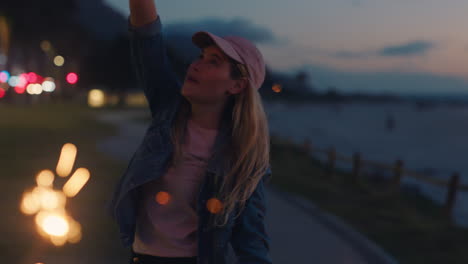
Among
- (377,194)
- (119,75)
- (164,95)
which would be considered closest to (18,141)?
(377,194)

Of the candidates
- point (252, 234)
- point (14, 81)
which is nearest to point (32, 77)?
point (14, 81)

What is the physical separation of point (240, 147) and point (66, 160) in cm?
1184

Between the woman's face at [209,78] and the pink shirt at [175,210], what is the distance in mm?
229

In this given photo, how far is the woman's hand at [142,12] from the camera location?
1.81 m

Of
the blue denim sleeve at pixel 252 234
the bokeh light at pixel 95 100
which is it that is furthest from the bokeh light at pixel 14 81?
the bokeh light at pixel 95 100

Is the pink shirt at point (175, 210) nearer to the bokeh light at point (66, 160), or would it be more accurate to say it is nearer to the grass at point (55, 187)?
the grass at point (55, 187)

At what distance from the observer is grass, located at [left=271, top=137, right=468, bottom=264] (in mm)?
5910

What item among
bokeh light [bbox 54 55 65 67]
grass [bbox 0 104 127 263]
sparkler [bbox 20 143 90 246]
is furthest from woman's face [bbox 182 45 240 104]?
sparkler [bbox 20 143 90 246]

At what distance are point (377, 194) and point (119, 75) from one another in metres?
50.9

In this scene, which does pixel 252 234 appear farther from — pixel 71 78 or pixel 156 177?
pixel 71 78

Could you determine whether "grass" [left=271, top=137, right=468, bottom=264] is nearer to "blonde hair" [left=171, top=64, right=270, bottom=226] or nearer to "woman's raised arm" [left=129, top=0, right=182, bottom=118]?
"blonde hair" [left=171, top=64, right=270, bottom=226]

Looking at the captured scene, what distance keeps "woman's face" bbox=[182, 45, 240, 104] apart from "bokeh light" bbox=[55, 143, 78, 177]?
Answer: 27.6 feet

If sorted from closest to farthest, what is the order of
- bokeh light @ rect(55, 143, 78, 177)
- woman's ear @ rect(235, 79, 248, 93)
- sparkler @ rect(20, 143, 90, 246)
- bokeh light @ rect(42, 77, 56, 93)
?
woman's ear @ rect(235, 79, 248, 93)
bokeh light @ rect(42, 77, 56, 93)
sparkler @ rect(20, 143, 90, 246)
bokeh light @ rect(55, 143, 78, 177)

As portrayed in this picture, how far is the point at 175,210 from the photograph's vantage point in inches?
72.2
